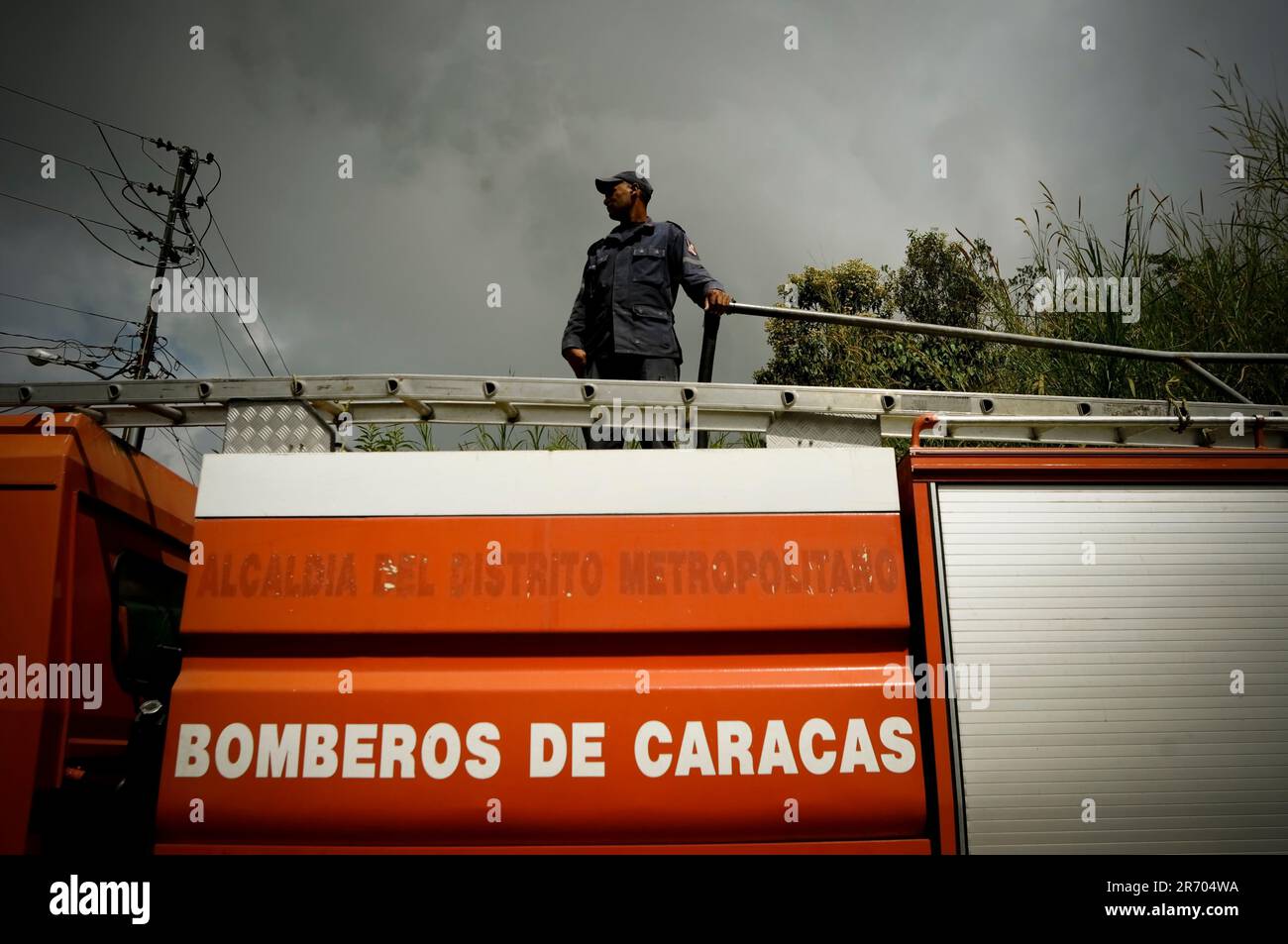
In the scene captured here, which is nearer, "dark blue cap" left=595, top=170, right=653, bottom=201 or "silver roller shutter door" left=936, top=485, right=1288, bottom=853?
"silver roller shutter door" left=936, top=485, right=1288, bottom=853

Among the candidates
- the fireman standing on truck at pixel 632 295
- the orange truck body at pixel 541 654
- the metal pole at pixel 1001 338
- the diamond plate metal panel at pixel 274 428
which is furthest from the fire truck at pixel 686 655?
the fireman standing on truck at pixel 632 295

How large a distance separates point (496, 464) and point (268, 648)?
872 millimetres

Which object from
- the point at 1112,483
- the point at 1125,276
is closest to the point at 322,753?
the point at 1112,483

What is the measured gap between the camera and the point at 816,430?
9.71ft

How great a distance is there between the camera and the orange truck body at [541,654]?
2.35 metres

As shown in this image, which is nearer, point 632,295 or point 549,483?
point 549,483

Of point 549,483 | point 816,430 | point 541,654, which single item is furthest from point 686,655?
point 816,430

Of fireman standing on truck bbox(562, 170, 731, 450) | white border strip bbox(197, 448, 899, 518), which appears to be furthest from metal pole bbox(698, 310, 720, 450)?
white border strip bbox(197, 448, 899, 518)

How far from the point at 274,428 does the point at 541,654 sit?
127 cm

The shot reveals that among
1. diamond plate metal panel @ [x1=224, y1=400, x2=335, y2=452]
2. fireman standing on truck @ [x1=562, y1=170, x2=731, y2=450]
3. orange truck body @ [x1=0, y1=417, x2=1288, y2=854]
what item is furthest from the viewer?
fireman standing on truck @ [x1=562, y1=170, x2=731, y2=450]

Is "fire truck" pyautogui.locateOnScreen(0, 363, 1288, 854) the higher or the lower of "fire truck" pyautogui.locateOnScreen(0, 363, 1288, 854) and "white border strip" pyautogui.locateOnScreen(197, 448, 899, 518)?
the lower

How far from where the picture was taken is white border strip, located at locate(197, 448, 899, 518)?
2.53 meters

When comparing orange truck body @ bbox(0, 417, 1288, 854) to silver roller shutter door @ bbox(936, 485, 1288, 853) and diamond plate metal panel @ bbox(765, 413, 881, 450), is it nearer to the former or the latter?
silver roller shutter door @ bbox(936, 485, 1288, 853)

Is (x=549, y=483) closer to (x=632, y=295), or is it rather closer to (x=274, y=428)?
(x=274, y=428)
